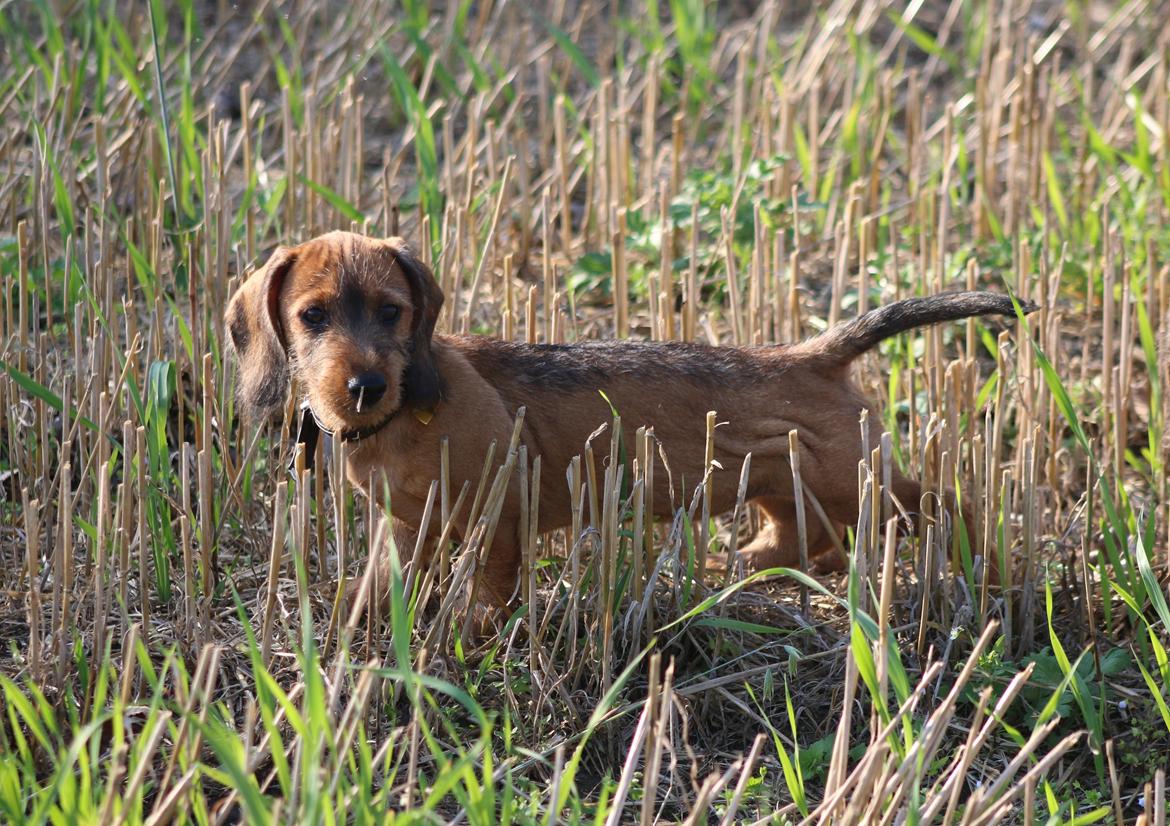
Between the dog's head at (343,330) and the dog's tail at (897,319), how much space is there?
1.26m

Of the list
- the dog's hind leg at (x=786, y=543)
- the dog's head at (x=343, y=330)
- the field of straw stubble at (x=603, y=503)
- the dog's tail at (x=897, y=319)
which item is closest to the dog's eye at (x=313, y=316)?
the dog's head at (x=343, y=330)

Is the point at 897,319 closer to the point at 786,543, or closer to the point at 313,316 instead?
the point at 786,543

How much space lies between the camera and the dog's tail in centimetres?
424

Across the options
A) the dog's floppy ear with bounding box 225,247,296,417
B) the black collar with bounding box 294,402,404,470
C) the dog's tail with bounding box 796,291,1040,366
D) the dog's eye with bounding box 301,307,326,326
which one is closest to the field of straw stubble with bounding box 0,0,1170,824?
the black collar with bounding box 294,402,404,470

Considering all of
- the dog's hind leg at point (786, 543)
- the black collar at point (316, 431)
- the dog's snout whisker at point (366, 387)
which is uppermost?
the dog's snout whisker at point (366, 387)

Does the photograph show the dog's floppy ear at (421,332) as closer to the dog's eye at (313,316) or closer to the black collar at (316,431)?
the black collar at (316,431)

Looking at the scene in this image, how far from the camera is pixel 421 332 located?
3920 millimetres

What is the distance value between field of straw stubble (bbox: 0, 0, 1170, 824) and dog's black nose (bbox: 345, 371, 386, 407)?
25 centimetres

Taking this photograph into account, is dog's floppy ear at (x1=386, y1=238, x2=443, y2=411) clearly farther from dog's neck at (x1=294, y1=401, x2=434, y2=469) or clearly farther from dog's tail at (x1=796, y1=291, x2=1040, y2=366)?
dog's tail at (x1=796, y1=291, x2=1040, y2=366)

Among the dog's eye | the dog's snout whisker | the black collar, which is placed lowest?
the black collar

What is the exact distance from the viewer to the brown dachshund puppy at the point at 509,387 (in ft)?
12.6

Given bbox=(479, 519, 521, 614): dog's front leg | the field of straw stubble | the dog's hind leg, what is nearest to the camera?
the field of straw stubble

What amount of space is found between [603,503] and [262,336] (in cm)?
106

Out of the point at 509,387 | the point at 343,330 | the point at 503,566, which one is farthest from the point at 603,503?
the point at 343,330
